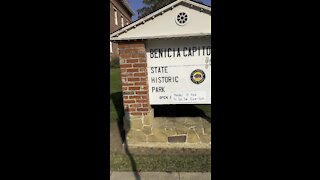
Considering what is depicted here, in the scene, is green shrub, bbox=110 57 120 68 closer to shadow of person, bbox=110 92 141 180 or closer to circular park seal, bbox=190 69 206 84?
shadow of person, bbox=110 92 141 180

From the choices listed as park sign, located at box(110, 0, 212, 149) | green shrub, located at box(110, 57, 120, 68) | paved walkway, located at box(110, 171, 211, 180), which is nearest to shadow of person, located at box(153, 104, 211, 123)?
park sign, located at box(110, 0, 212, 149)

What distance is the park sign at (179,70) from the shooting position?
12.5ft

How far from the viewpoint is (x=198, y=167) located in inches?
136

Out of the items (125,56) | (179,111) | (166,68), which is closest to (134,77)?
(125,56)

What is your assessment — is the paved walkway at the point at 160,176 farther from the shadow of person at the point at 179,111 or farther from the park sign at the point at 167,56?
the shadow of person at the point at 179,111

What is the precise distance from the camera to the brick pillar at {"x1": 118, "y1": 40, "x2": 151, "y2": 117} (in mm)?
3758

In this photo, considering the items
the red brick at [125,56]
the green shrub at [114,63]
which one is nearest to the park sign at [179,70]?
the red brick at [125,56]

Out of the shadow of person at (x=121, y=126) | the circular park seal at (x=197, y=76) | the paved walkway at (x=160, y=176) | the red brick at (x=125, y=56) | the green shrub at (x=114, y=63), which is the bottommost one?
the paved walkway at (x=160, y=176)

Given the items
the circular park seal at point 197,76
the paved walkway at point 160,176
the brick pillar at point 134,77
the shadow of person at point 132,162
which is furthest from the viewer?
the circular park seal at point 197,76

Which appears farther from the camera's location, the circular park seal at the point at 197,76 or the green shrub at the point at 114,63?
the green shrub at the point at 114,63
